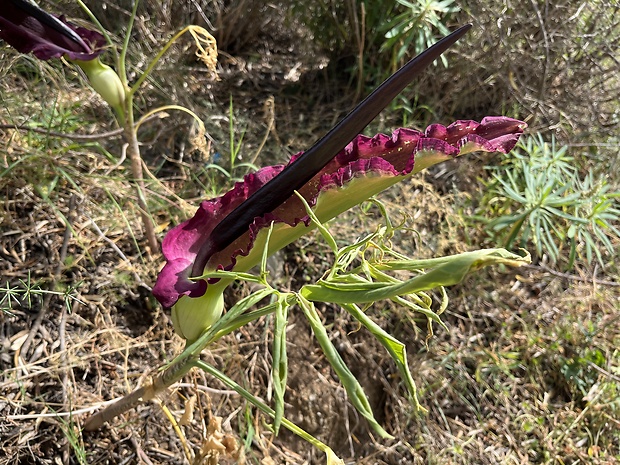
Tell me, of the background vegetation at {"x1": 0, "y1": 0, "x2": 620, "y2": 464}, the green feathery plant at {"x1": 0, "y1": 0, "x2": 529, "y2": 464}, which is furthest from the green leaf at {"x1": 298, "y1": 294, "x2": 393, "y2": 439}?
Answer: the background vegetation at {"x1": 0, "y1": 0, "x2": 620, "y2": 464}

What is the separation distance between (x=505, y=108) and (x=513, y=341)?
0.73 metres

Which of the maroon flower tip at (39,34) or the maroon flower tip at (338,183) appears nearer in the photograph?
the maroon flower tip at (338,183)

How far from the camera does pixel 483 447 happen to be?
1278 millimetres

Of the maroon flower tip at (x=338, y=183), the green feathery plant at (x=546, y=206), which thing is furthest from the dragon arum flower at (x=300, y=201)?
the green feathery plant at (x=546, y=206)

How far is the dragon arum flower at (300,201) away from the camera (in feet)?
1.59

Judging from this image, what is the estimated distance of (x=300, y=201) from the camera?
1.72ft

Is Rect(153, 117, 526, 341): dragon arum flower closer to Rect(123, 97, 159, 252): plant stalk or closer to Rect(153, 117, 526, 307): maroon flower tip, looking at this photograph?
Rect(153, 117, 526, 307): maroon flower tip

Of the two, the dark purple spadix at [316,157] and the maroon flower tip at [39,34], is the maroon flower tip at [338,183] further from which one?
the maroon flower tip at [39,34]

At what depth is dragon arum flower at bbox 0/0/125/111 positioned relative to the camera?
67 cm

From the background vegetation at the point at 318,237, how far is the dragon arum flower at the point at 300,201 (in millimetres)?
218

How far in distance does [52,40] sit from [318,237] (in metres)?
A: 0.72

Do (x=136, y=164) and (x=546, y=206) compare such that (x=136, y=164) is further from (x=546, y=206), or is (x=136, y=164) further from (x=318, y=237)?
(x=546, y=206)

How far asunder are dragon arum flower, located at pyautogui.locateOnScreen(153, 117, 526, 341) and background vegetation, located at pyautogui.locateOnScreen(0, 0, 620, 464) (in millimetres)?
218

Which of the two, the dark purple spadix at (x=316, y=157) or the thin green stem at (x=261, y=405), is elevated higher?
the dark purple spadix at (x=316, y=157)
